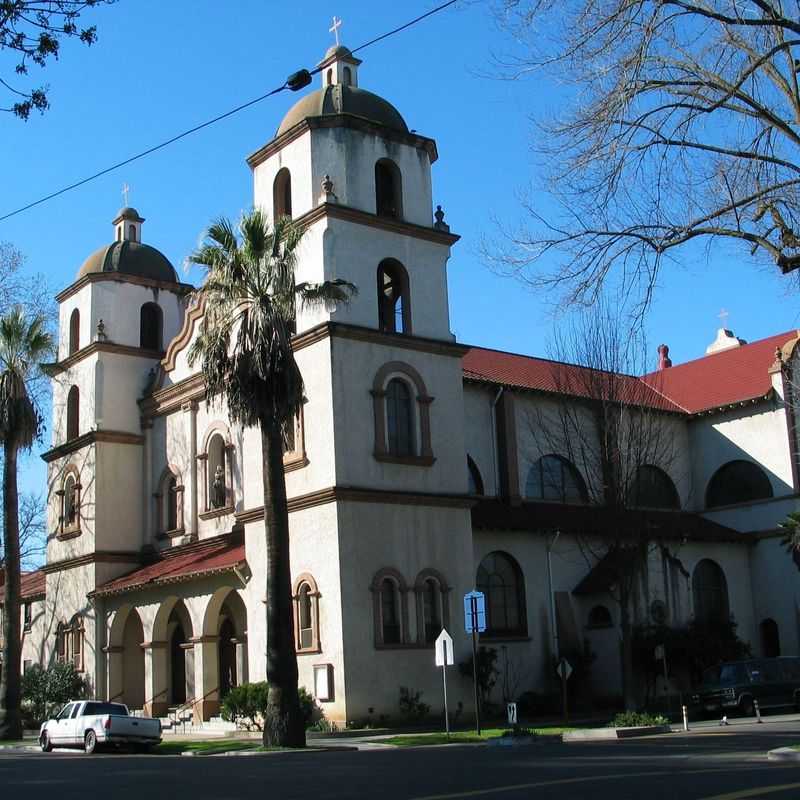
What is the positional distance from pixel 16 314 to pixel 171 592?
33.4ft

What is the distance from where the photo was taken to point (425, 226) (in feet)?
110

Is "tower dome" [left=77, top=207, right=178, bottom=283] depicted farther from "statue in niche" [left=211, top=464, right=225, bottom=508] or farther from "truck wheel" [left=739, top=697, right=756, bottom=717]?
"truck wheel" [left=739, top=697, right=756, bottom=717]

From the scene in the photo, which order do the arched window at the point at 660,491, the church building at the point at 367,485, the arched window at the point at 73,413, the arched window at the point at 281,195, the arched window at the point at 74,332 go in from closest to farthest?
1. the church building at the point at 367,485
2. the arched window at the point at 281,195
3. the arched window at the point at 660,491
4. the arched window at the point at 73,413
5. the arched window at the point at 74,332

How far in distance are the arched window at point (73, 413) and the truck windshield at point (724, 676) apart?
2424 cm

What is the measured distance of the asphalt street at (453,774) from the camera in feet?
42.9

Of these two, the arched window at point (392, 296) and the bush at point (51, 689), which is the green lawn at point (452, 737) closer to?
the arched window at point (392, 296)

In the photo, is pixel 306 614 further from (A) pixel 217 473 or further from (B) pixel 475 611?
(A) pixel 217 473

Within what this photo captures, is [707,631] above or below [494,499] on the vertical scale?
below

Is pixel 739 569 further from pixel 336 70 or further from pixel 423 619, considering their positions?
pixel 336 70

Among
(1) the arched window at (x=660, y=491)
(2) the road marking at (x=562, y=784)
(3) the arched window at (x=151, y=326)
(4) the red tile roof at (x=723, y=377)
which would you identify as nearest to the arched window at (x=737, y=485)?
(1) the arched window at (x=660, y=491)

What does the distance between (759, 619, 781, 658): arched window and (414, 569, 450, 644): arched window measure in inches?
603

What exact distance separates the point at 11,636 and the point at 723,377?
28.4 meters

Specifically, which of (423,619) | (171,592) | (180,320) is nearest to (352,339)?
(423,619)

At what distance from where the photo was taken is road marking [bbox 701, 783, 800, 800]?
11.8 meters
